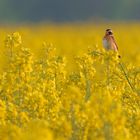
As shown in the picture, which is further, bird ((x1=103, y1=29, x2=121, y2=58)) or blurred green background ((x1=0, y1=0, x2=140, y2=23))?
blurred green background ((x1=0, y1=0, x2=140, y2=23))

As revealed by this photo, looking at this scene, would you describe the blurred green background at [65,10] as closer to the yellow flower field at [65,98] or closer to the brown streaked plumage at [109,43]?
the brown streaked plumage at [109,43]

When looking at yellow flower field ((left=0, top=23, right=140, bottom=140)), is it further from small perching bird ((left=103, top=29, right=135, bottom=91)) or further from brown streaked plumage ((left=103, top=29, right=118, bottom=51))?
brown streaked plumage ((left=103, top=29, right=118, bottom=51))

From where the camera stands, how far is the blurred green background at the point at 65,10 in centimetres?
6194

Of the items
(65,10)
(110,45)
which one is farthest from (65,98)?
(65,10)

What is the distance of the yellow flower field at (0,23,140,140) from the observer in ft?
23.5

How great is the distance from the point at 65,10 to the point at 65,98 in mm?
58742

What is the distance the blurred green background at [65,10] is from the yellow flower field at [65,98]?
50211 mm

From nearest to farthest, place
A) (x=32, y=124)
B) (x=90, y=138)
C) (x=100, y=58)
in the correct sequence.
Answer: (x=32, y=124), (x=90, y=138), (x=100, y=58)

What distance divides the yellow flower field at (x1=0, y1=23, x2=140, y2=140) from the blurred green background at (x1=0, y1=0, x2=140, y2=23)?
1977 inches

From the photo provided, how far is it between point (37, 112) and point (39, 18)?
181ft

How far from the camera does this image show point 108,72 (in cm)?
944

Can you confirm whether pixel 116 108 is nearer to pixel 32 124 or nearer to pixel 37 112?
pixel 32 124

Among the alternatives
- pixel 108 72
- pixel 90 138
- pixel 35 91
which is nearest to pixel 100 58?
pixel 108 72

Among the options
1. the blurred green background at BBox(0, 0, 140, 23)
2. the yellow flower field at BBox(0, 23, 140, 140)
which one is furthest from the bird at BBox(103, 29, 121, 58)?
the blurred green background at BBox(0, 0, 140, 23)
